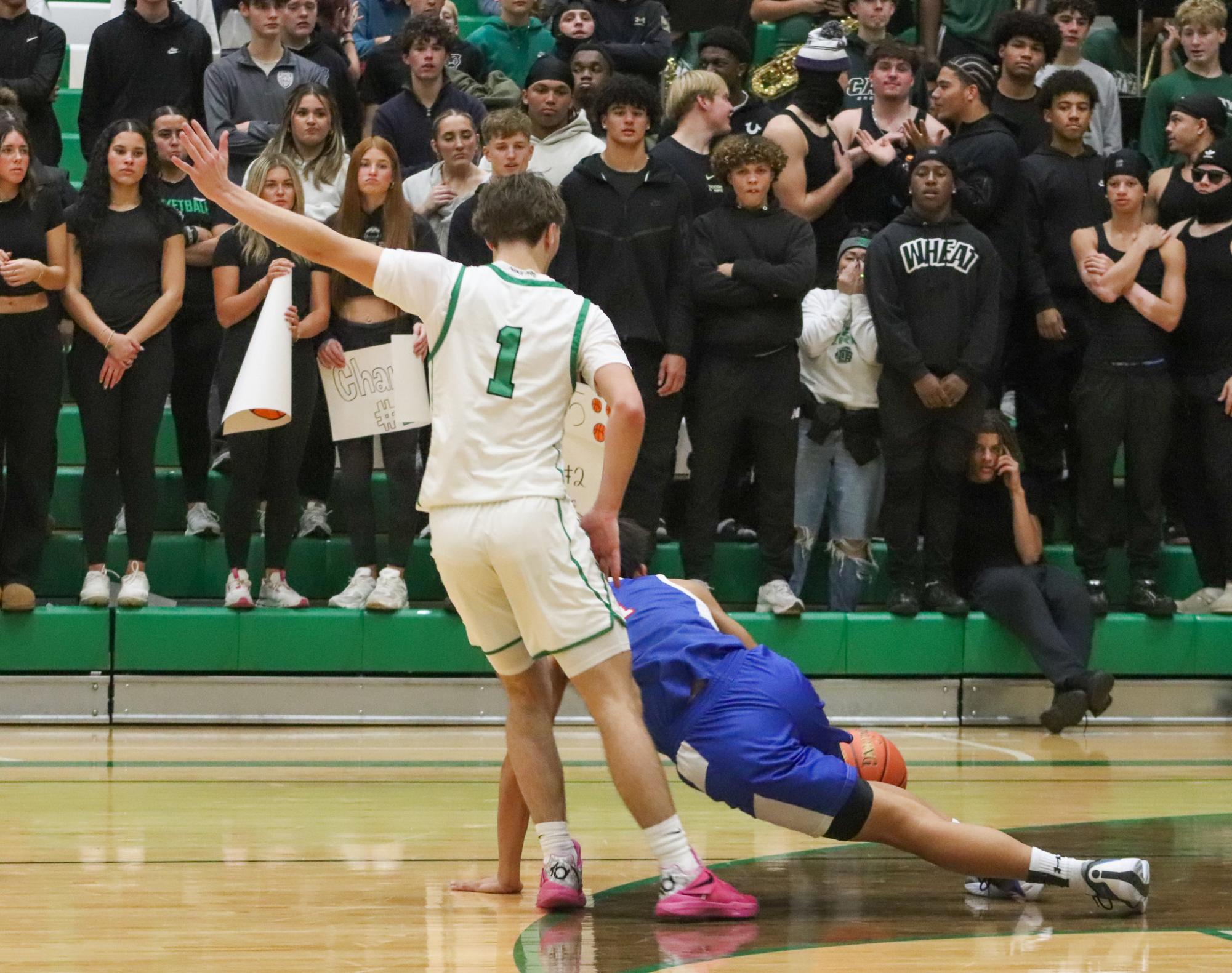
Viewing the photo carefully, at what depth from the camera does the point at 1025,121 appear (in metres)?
10.4

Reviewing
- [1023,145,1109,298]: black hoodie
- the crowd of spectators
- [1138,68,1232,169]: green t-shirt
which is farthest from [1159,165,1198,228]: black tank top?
[1138,68,1232,169]: green t-shirt

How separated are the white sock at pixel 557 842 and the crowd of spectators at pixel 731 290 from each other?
163 inches

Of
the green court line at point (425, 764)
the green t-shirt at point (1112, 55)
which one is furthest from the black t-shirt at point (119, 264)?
the green t-shirt at point (1112, 55)

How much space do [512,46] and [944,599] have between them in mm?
4624

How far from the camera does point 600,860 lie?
552 centimetres

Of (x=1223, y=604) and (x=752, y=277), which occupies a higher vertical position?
(x=752, y=277)

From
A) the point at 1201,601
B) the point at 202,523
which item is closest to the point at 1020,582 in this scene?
the point at 1201,601

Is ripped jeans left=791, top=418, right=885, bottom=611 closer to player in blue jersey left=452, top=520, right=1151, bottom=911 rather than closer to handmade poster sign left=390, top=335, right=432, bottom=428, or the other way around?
handmade poster sign left=390, top=335, right=432, bottom=428

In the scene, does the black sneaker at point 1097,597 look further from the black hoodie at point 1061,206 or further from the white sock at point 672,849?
the white sock at point 672,849

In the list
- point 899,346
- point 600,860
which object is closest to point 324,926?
point 600,860

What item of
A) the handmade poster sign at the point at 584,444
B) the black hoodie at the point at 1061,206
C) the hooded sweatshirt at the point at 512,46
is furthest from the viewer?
the hooded sweatshirt at the point at 512,46

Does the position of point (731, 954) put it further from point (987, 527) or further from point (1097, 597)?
point (1097, 597)

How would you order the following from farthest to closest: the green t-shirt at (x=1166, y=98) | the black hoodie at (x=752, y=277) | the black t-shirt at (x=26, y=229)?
1. the green t-shirt at (x=1166, y=98)
2. the black hoodie at (x=752, y=277)
3. the black t-shirt at (x=26, y=229)

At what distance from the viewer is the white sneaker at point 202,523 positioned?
928 centimetres
